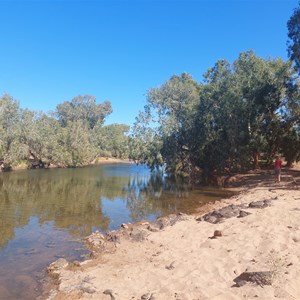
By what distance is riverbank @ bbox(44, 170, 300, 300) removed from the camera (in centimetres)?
677

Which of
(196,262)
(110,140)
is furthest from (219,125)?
(110,140)

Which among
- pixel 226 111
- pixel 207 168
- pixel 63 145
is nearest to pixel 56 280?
pixel 226 111

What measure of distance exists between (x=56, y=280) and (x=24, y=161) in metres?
57.9

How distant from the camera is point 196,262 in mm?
8750

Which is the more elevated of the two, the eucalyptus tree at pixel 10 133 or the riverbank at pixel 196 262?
the eucalyptus tree at pixel 10 133

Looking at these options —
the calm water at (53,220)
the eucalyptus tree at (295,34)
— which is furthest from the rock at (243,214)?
the eucalyptus tree at (295,34)

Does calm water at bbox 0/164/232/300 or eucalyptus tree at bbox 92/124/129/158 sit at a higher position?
eucalyptus tree at bbox 92/124/129/158

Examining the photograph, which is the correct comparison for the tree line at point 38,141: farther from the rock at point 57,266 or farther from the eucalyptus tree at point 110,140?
the rock at point 57,266

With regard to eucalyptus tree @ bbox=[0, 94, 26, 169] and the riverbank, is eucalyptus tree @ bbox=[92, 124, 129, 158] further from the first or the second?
the riverbank

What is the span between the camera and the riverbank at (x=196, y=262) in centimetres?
677

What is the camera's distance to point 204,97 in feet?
111

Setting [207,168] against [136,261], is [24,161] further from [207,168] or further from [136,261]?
[136,261]

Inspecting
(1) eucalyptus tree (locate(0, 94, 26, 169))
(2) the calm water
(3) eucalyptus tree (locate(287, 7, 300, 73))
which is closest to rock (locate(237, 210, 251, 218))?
(2) the calm water

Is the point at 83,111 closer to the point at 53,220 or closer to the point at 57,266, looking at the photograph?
the point at 53,220
